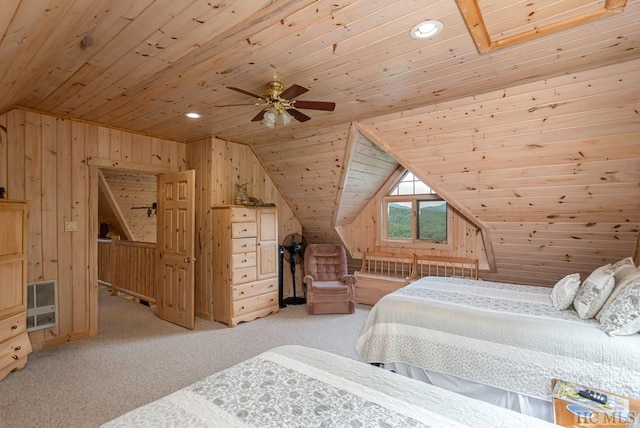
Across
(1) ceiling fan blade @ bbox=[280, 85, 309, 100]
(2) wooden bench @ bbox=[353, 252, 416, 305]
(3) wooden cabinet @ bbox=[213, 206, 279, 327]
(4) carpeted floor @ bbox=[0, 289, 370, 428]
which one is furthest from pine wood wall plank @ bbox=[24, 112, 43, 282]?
(2) wooden bench @ bbox=[353, 252, 416, 305]

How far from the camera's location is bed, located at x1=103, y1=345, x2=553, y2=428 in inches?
45.9

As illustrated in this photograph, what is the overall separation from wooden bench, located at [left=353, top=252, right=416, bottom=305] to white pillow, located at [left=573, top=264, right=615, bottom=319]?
2406 millimetres

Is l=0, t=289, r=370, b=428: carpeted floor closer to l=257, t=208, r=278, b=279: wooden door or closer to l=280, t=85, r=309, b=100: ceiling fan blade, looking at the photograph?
l=257, t=208, r=278, b=279: wooden door

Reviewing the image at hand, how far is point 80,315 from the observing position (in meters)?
3.75

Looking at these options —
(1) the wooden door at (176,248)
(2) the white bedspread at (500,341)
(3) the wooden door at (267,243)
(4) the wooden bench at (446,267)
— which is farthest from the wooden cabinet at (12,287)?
(4) the wooden bench at (446,267)

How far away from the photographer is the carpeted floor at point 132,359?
2.40 m

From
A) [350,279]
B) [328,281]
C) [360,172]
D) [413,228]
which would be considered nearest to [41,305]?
[328,281]

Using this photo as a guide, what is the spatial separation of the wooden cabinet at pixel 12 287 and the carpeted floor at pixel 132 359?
0.21m

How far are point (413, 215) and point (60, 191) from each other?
4.66 meters

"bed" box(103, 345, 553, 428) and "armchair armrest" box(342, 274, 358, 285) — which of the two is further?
"armchair armrest" box(342, 274, 358, 285)

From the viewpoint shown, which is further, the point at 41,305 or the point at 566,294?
the point at 41,305

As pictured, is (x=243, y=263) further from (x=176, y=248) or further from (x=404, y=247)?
(x=404, y=247)

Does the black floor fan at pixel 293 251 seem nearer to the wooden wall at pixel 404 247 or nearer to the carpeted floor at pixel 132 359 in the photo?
the carpeted floor at pixel 132 359

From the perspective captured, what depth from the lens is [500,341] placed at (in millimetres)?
2324
